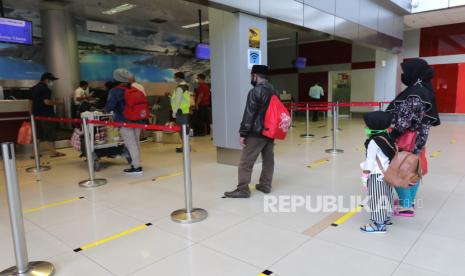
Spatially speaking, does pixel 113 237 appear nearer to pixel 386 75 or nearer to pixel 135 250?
pixel 135 250

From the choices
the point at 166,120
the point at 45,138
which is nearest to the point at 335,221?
the point at 45,138

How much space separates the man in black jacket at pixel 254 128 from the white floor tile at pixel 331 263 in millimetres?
1296

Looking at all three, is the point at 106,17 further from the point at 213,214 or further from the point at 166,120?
the point at 213,214

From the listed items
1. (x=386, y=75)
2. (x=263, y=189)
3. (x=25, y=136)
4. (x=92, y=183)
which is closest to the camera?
(x=263, y=189)

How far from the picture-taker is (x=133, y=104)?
471cm

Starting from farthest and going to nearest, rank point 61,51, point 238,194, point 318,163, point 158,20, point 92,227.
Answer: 1. point 158,20
2. point 61,51
3. point 318,163
4. point 238,194
5. point 92,227

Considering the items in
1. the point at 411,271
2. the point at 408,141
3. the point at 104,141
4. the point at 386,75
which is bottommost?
the point at 411,271

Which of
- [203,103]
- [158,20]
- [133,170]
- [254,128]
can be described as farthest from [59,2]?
[254,128]

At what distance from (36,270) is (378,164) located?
101 inches

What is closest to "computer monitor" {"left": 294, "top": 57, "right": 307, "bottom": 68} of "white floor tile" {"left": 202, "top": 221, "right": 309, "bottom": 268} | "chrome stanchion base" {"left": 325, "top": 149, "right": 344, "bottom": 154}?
"chrome stanchion base" {"left": 325, "top": 149, "right": 344, "bottom": 154}

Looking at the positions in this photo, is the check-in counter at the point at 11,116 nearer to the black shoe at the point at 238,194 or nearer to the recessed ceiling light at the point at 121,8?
the recessed ceiling light at the point at 121,8

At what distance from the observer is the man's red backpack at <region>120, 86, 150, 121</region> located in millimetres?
4676

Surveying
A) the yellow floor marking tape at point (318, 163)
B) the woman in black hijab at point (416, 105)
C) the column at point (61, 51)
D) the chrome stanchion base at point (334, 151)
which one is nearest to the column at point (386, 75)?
the chrome stanchion base at point (334, 151)

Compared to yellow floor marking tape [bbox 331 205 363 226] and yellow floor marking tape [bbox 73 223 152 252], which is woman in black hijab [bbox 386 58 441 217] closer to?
yellow floor marking tape [bbox 331 205 363 226]
